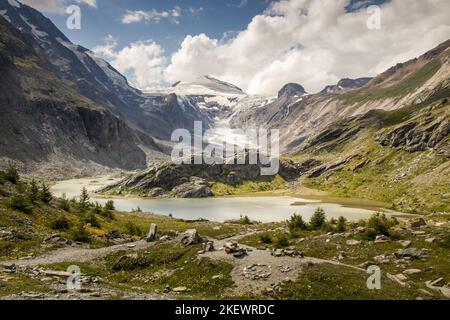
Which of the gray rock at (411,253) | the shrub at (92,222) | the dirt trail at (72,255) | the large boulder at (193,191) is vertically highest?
the large boulder at (193,191)

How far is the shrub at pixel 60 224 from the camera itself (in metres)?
54.4

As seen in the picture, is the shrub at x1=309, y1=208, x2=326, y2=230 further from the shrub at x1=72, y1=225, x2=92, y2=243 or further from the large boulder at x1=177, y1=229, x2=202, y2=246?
the shrub at x1=72, y1=225, x2=92, y2=243

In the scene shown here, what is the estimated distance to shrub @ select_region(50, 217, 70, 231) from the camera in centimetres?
5443

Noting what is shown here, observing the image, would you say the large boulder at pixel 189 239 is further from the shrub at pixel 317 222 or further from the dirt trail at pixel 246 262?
the shrub at pixel 317 222

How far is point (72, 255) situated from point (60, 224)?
16283mm

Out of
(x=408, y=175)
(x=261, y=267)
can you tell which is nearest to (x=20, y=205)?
(x=261, y=267)

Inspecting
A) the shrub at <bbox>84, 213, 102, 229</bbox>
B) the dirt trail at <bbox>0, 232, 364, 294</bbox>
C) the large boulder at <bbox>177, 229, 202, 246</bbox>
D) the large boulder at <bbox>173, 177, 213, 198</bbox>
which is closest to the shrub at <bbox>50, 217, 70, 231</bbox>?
the shrub at <bbox>84, 213, 102, 229</bbox>

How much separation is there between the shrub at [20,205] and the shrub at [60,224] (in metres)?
4.79

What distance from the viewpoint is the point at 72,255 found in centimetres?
4088

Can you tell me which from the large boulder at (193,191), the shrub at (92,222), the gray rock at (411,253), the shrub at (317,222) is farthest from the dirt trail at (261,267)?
the large boulder at (193,191)

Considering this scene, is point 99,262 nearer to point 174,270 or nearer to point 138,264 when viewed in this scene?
point 138,264

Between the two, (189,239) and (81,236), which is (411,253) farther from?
(81,236)
